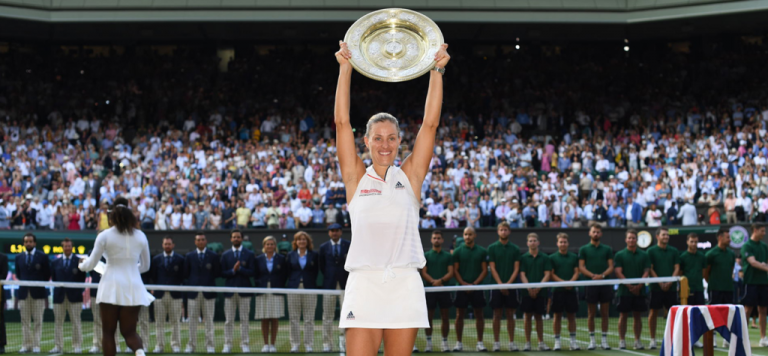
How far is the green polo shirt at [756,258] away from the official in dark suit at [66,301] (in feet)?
35.1

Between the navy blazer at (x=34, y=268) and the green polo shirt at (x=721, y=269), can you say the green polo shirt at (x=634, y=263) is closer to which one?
the green polo shirt at (x=721, y=269)

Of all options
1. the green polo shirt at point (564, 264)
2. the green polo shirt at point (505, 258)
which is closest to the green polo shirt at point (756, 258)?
the green polo shirt at point (564, 264)

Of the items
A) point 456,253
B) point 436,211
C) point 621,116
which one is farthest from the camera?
point 621,116

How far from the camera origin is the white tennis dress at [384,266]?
4254mm

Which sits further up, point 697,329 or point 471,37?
point 471,37

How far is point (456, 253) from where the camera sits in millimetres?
14539

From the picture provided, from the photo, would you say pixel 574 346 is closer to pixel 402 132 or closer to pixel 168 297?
pixel 168 297

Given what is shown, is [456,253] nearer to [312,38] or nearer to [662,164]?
[662,164]

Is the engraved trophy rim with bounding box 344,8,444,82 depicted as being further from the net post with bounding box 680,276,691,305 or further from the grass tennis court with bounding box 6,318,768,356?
the grass tennis court with bounding box 6,318,768,356

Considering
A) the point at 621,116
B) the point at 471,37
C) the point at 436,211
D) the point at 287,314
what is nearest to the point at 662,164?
the point at 621,116

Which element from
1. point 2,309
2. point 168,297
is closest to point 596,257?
point 168,297

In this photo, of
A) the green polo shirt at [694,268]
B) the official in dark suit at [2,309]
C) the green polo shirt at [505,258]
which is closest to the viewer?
the official in dark suit at [2,309]

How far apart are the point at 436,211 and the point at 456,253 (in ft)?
27.0

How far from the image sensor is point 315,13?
1118 inches
